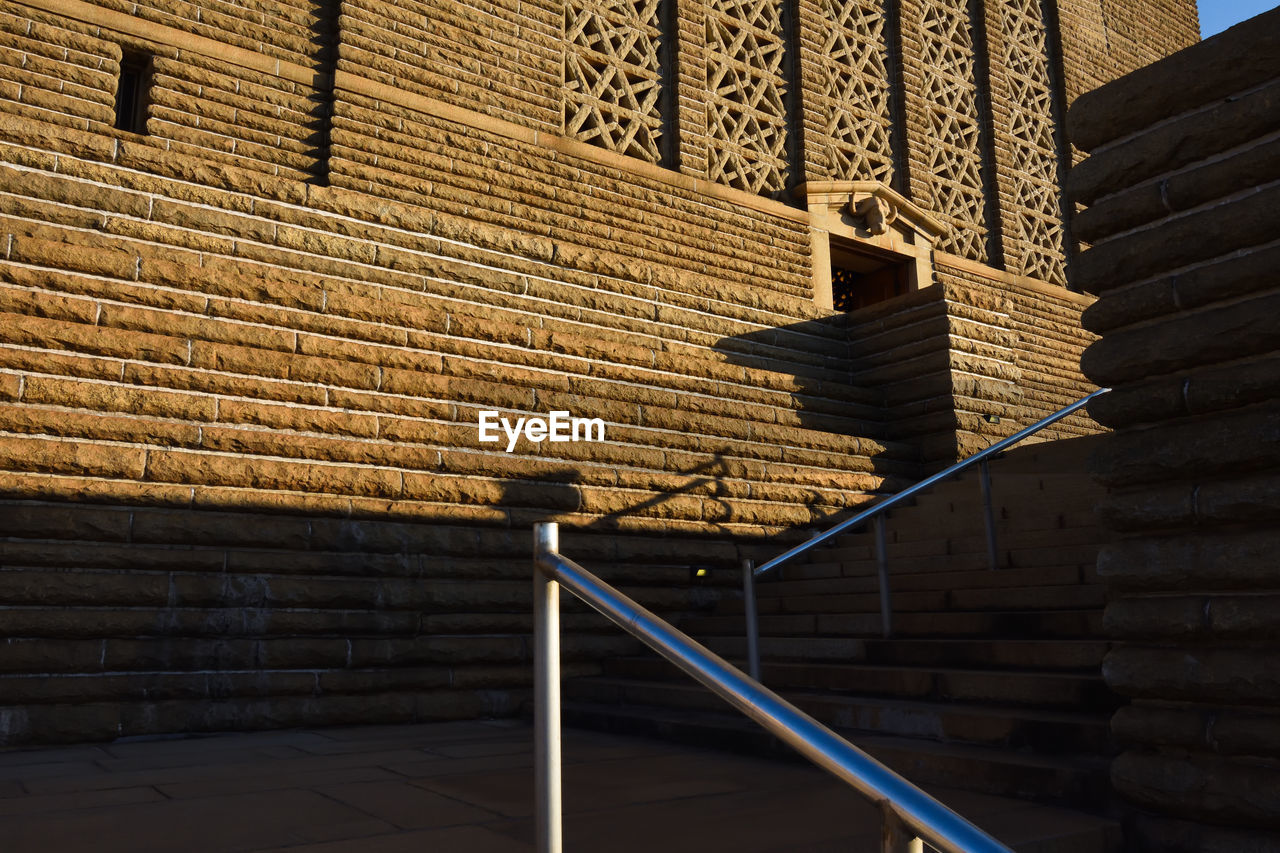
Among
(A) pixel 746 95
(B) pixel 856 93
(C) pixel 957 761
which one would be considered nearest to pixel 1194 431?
(C) pixel 957 761

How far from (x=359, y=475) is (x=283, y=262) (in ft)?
5.92

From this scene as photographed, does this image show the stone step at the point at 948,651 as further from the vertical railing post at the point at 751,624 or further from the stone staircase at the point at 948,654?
the vertical railing post at the point at 751,624

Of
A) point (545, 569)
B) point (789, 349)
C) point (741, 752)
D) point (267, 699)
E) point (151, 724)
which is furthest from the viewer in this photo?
point (789, 349)

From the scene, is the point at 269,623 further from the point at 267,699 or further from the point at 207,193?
the point at 207,193

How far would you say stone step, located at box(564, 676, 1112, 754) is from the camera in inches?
153

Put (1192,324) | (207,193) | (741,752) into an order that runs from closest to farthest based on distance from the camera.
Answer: (1192,324) < (741,752) < (207,193)

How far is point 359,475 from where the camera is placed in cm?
652

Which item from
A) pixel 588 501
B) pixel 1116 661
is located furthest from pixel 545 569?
pixel 588 501

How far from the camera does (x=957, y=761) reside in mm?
3922

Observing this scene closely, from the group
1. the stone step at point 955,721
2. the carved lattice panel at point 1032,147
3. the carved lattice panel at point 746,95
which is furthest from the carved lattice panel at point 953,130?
the stone step at point 955,721

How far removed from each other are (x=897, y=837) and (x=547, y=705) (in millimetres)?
1055

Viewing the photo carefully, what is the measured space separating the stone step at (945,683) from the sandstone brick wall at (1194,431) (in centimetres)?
74

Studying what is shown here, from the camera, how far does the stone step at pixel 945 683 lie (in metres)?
4.18

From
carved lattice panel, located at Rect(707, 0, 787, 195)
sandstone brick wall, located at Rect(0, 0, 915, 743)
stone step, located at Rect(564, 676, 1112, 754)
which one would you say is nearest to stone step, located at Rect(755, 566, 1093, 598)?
sandstone brick wall, located at Rect(0, 0, 915, 743)
